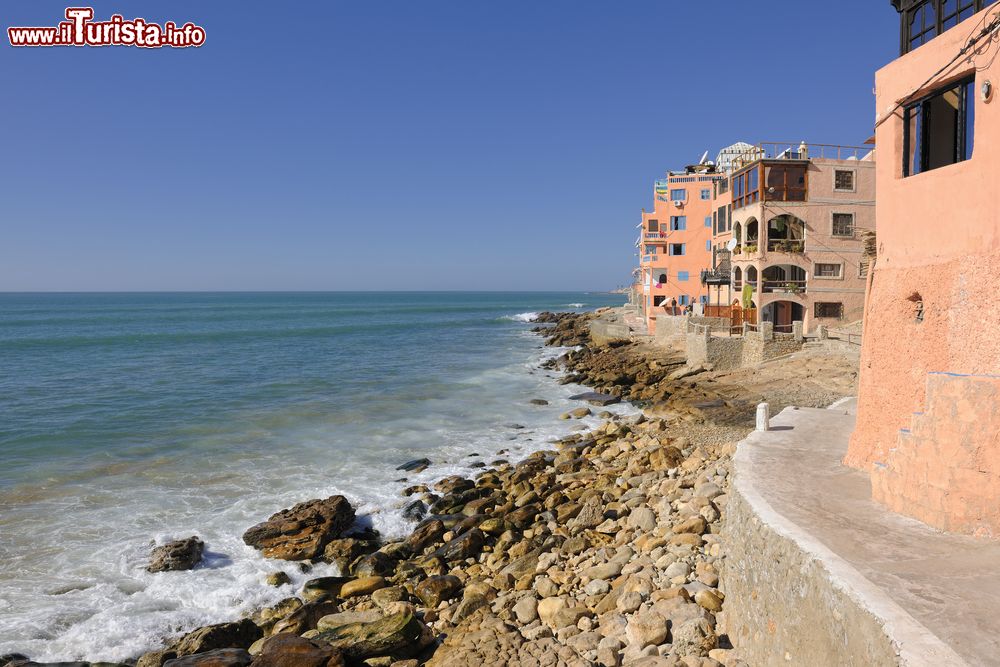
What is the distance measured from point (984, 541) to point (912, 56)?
23.4 feet

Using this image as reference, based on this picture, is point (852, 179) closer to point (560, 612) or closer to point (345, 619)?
point (560, 612)

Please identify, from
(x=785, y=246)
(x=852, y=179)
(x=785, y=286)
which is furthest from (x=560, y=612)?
(x=852, y=179)

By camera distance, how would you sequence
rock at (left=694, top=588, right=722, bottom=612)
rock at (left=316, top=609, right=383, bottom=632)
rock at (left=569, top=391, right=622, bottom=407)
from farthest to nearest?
rock at (left=569, top=391, right=622, bottom=407), rock at (left=316, top=609, right=383, bottom=632), rock at (left=694, top=588, right=722, bottom=612)

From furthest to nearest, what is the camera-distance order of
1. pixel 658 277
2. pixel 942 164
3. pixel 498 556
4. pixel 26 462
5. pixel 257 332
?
pixel 257 332 → pixel 658 277 → pixel 26 462 → pixel 498 556 → pixel 942 164

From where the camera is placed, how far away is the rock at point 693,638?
7145 mm

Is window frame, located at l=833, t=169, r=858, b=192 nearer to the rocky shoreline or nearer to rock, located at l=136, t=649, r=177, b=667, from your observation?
the rocky shoreline

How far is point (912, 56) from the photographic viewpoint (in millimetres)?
Result: 8719

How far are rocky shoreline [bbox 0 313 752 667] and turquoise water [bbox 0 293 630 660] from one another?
937mm

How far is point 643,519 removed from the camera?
11.9 meters

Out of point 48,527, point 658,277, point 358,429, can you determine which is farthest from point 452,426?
point 658,277

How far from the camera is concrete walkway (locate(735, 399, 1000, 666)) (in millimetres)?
4449

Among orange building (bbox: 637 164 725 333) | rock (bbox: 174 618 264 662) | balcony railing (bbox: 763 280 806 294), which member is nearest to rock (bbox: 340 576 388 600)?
rock (bbox: 174 618 264 662)

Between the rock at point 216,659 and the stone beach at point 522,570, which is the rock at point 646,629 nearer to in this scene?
the stone beach at point 522,570

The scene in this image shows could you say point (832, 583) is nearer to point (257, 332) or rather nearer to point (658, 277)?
point (658, 277)
